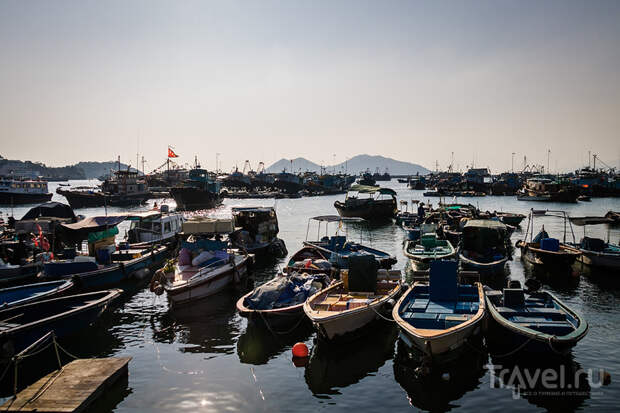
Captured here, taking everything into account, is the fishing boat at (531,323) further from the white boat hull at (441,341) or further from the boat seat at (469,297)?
the white boat hull at (441,341)

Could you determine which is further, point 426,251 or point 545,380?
point 426,251

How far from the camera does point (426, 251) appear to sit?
1242 inches

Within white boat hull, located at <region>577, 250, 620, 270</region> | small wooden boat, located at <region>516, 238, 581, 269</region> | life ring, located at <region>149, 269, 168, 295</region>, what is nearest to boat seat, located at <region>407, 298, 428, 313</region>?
life ring, located at <region>149, 269, 168, 295</region>

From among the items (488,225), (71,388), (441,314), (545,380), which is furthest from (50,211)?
(545,380)

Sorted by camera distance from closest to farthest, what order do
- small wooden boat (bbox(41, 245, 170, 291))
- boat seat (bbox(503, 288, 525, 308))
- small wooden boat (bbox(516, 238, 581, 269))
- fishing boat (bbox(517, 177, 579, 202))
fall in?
boat seat (bbox(503, 288, 525, 308)) < small wooden boat (bbox(41, 245, 170, 291)) < small wooden boat (bbox(516, 238, 581, 269)) < fishing boat (bbox(517, 177, 579, 202))

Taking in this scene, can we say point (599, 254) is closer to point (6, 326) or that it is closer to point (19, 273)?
point (6, 326)

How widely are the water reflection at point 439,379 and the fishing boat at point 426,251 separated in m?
12.9

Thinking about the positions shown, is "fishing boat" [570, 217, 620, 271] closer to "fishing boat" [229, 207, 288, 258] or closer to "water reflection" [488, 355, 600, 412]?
"water reflection" [488, 355, 600, 412]

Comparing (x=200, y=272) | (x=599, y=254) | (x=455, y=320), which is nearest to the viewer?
(x=455, y=320)

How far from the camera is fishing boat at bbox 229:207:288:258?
36.1m

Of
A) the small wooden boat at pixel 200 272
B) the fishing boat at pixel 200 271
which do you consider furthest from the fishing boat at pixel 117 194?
the small wooden boat at pixel 200 272

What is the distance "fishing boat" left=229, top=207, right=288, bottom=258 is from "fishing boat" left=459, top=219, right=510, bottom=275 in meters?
15.2

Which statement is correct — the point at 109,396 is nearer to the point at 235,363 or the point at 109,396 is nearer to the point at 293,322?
the point at 235,363

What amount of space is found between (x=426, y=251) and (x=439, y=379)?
18.2 meters
